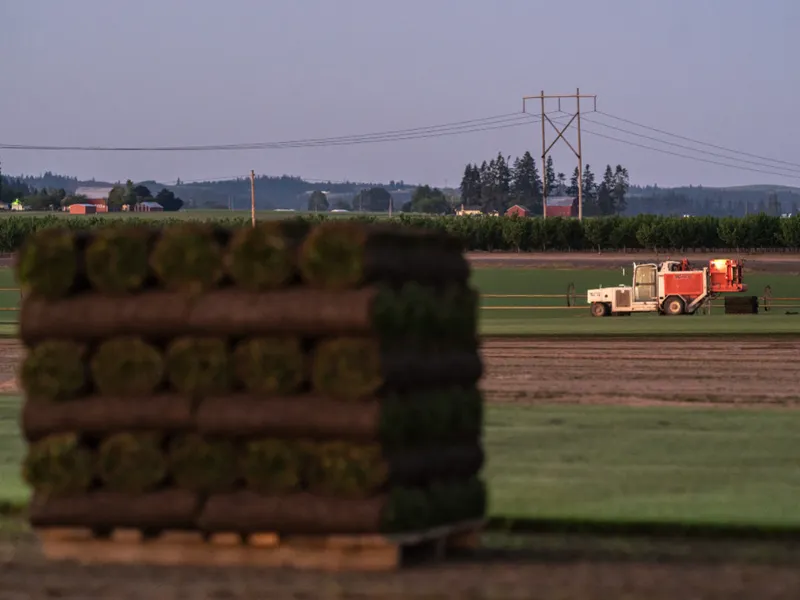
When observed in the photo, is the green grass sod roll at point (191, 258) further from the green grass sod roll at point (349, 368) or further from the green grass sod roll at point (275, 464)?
the green grass sod roll at point (275, 464)

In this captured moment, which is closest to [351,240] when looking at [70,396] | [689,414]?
[70,396]

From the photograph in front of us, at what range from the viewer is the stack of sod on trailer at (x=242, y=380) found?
8617 millimetres

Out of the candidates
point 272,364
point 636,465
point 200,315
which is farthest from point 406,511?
point 636,465

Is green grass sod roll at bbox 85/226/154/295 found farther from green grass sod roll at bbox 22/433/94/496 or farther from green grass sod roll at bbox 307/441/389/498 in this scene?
green grass sod roll at bbox 307/441/389/498

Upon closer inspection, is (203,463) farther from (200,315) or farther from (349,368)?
(349,368)

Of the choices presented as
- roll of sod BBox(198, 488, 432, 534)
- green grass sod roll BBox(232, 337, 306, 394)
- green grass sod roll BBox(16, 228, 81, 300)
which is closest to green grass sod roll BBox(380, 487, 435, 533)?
roll of sod BBox(198, 488, 432, 534)

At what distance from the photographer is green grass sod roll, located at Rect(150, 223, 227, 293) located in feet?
29.7

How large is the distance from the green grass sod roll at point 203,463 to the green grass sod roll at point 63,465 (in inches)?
24.2

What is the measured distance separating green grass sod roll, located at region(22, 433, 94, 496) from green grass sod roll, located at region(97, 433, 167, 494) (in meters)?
0.15

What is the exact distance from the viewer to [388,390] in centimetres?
874

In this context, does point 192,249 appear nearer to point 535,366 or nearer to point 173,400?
point 173,400

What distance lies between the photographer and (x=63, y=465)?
9195mm

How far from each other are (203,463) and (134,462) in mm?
492

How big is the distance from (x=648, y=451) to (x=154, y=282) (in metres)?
6.77
